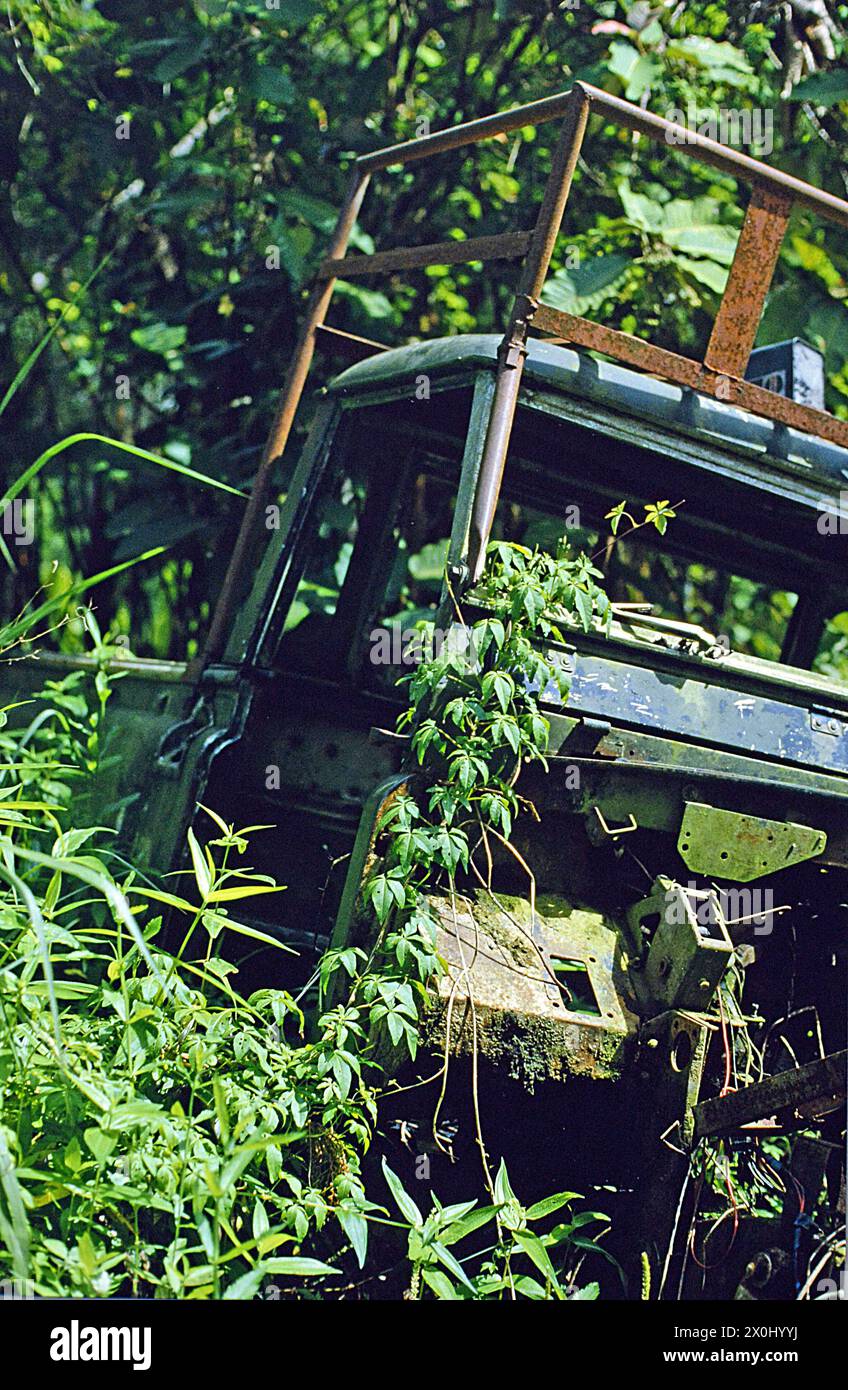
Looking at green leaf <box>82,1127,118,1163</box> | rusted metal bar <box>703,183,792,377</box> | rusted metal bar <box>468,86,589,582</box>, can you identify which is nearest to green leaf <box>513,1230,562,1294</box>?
green leaf <box>82,1127,118,1163</box>

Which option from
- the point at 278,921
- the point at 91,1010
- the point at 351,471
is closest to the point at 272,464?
the point at 351,471

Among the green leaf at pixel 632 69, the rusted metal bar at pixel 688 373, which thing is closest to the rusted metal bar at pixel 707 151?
the rusted metal bar at pixel 688 373

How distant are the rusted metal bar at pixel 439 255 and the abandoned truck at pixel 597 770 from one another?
0.01 metres

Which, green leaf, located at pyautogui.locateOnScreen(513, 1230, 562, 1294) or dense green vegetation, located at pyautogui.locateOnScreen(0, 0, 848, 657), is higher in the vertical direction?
dense green vegetation, located at pyautogui.locateOnScreen(0, 0, 848, 657)

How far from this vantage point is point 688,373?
367cm

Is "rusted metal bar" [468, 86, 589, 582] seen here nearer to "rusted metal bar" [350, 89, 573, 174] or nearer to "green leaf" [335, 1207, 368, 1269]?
"rusted metal bar" [350, 89, 573, 174]

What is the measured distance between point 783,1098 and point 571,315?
2.00m

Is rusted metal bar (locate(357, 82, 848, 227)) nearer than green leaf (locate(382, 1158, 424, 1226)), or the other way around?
green leaf (locate(382, 1158, 424, 1226))

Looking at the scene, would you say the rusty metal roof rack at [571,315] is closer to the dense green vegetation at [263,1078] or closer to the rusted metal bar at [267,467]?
the rusted metal bar at [267,467]

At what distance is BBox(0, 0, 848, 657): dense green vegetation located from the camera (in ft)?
→ 20.7

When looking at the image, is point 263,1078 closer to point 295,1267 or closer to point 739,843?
point 295,1267

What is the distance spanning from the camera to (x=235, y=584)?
4.32 metres

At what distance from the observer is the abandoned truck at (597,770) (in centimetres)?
299

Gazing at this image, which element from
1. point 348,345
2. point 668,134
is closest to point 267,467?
point 348,345
